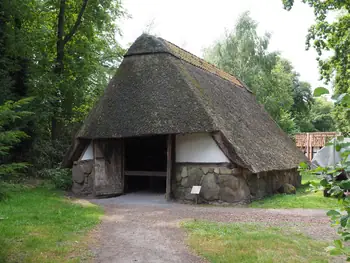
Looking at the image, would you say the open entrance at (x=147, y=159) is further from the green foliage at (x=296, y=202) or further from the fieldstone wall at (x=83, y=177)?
the green foliage at (x=296, y=202)

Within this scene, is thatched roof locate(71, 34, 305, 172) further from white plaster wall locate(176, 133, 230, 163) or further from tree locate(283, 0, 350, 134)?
tree locate(283, 0, 350, 134)

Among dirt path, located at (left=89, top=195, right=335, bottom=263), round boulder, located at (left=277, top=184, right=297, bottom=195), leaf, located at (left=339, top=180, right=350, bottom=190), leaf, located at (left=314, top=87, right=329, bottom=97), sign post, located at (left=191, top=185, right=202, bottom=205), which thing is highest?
leaf, located at (left=314, top=87, right=329, bottom=97)

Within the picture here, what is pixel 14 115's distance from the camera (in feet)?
16.4

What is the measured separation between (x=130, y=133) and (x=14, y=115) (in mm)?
5642

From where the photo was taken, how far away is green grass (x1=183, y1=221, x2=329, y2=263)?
519cm

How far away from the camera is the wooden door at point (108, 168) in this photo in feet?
37.4

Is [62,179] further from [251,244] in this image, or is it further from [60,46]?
[251,244]

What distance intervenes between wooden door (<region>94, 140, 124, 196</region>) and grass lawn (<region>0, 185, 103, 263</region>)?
135 cm

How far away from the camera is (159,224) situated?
7.45m

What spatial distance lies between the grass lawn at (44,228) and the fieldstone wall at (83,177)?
4.54ft

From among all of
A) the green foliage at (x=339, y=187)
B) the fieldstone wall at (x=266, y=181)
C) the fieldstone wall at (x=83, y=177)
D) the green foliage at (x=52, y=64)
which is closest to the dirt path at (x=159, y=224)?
the fieldstone wall at (x=83, y=177)

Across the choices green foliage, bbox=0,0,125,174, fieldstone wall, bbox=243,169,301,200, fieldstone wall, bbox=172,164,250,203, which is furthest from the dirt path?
green foliage, bbox=0,0,125,174

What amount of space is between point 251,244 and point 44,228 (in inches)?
144

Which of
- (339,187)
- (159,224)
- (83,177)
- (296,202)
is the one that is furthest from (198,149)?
(339,187)
